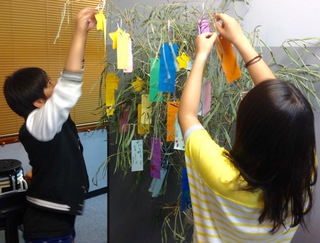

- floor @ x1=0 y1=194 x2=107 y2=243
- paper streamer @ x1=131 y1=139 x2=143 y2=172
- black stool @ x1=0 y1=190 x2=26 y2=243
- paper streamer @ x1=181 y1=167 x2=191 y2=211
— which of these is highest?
paper streamer @ x1=131 y1=139 x2=143 y2=172

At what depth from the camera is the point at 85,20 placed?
985mm

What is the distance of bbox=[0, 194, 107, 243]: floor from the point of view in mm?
2570

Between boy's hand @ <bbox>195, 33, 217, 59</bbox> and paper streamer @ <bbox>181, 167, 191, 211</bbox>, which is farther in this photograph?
paper streamer @ <bbox>181, 167, 191, 211</bbox>

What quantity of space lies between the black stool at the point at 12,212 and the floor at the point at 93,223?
4.37ft

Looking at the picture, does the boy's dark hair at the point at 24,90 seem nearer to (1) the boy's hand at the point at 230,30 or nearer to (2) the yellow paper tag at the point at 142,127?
(2) the yellow paper tag at the point at 142,127

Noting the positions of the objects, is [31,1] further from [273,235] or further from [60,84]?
[273,235]

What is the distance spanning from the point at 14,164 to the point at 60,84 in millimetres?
1230

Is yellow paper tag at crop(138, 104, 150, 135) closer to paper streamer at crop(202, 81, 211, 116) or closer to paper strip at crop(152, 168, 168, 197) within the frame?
paper strip at crop(152, 168, 168, 197)

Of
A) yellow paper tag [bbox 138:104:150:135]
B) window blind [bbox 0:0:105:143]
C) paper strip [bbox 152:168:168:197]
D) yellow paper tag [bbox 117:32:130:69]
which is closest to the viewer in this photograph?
yellow paper tag [bbox 117:32:130:69]

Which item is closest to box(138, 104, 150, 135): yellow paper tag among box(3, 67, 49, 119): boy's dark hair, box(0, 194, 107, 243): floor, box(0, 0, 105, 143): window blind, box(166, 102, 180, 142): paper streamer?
box(166, 102, 180, 142): paper streamer

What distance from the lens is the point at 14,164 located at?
1.95 metres

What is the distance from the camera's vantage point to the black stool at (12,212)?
1.25m

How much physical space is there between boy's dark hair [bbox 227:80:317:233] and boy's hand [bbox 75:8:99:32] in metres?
0.56

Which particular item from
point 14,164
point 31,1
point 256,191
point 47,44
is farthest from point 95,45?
point 256,191
